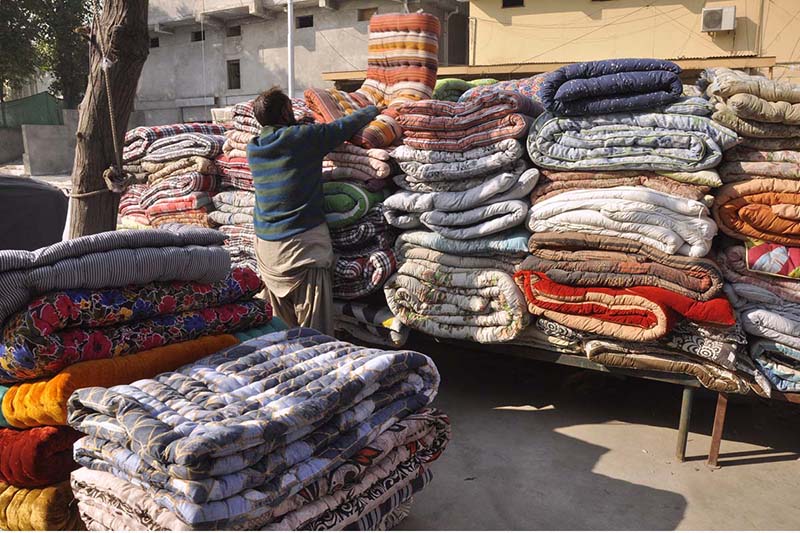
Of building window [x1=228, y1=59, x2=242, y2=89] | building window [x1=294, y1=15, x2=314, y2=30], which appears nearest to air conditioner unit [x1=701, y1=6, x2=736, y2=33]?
building window [x1=294, y1=15, x2=314, y2=30]

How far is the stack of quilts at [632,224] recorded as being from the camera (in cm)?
345

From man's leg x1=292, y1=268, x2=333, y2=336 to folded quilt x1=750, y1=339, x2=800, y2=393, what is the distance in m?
2.47

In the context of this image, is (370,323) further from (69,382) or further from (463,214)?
(69,382)

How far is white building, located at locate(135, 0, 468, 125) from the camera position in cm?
2069

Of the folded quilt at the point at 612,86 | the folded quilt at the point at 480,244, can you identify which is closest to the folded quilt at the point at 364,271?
the folded quilt at the point at 480,244

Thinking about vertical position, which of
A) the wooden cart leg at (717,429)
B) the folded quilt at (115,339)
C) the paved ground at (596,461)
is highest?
the folded quilt at (115,339)

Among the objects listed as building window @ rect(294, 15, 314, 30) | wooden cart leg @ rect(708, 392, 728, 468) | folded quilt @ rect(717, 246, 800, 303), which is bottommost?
wooden cart leg @ rect(708, 392, 728, 468)

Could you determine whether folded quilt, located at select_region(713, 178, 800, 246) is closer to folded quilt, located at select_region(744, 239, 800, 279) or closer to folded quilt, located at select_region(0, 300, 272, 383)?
folded quilt, located at select_region(744, 239, 800, 279)

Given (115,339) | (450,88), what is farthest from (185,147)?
(115,339)

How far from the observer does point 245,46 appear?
75.7 feet

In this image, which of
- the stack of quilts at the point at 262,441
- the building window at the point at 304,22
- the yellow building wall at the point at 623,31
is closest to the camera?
the stack of quilts at the point at 262,441

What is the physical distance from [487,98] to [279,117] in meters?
1.29

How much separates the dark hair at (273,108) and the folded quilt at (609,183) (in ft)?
5.26

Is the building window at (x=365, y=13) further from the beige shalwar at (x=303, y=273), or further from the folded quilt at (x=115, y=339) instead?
the folded quilt at (x=115, y=339)
